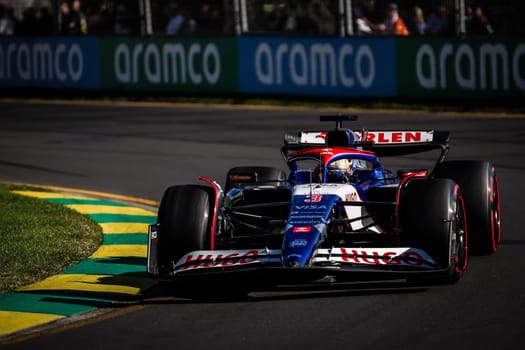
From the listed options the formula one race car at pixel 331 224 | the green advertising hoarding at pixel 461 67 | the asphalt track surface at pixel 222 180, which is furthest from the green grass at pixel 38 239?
the green advertising hoarding at pixel 461 67

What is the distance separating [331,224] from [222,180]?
587 centimetres

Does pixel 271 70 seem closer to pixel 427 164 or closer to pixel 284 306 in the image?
pixel 427 164

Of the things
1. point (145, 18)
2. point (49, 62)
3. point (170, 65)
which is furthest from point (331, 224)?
point (49, 62)

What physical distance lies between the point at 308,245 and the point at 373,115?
1268cm

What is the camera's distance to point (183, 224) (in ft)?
27.6

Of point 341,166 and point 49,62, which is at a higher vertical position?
point 49,62

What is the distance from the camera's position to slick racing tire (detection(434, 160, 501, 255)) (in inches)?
366

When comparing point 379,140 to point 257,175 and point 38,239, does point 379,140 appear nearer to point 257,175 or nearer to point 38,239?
point 257,175

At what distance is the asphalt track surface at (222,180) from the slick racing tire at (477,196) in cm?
15

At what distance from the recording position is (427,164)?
49.5 ft

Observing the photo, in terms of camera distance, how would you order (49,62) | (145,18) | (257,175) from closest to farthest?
(257,175), (145,18), (49,62)

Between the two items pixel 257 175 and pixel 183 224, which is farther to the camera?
pixel 257 175

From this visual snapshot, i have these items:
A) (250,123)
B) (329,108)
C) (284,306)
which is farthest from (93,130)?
(284,306)

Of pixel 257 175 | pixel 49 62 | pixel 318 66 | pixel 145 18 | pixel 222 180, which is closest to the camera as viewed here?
pixel 257 175
